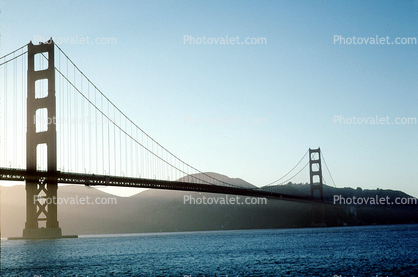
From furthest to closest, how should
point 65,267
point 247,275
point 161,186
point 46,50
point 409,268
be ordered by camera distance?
point 161,186 < point 46,50 < point 65,267 < point 409,268 < point 247,275

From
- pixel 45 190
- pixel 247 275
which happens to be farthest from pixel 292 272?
pixel 45 190

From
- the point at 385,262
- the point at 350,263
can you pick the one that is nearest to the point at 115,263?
the point at 350,263

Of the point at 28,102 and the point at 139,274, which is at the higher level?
the point at 28,102

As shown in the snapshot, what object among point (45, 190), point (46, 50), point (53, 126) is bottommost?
point (45, 190)

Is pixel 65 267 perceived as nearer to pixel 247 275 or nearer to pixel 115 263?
pixel 115 263

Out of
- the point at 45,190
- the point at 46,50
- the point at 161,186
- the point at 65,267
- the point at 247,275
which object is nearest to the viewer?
A: the point at 247,275

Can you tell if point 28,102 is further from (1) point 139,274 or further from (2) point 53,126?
(1) point 139,274

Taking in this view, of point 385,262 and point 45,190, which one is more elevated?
point 45,190

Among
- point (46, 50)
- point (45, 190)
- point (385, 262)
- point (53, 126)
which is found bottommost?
point (385, 262)

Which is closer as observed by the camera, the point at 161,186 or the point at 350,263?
the point at 350,263

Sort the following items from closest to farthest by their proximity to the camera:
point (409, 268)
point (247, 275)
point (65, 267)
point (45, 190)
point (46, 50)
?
point (247, 275)
point (409, 268)
point (65, 267)
point (45, 190)
point (46, 50)
